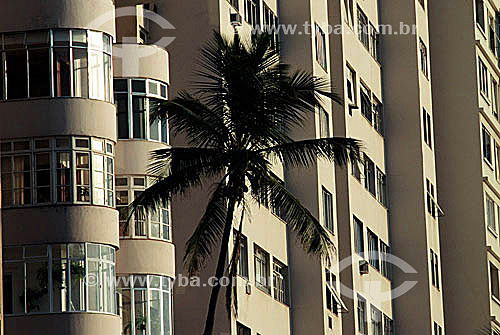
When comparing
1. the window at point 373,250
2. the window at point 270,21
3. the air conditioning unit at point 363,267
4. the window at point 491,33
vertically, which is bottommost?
the air conditioning unit at point 363,267

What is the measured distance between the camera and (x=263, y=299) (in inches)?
1673

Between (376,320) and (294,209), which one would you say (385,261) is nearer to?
(376,320)

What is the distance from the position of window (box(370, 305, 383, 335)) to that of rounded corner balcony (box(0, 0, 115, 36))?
2362 centimetres

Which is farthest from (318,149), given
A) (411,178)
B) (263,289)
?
(411,178)

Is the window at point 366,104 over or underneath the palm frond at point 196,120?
over

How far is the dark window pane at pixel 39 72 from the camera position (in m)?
33.5

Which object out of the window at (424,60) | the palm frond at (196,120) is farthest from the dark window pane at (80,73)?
the window at (424,60)

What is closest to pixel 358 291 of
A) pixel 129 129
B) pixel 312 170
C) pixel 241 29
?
pixel 312 170

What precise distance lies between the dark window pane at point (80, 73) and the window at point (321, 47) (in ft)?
52.7

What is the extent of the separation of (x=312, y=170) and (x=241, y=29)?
665 cm

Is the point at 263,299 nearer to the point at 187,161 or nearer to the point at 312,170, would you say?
the point at 312,170

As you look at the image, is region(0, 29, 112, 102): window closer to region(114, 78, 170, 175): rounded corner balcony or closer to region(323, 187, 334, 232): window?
region(114, 78, 170, 175): rounded corner balcony

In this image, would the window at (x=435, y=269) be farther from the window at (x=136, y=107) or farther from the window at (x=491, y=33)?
the window at (x=136, y=107)

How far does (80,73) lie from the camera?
1325 inches
